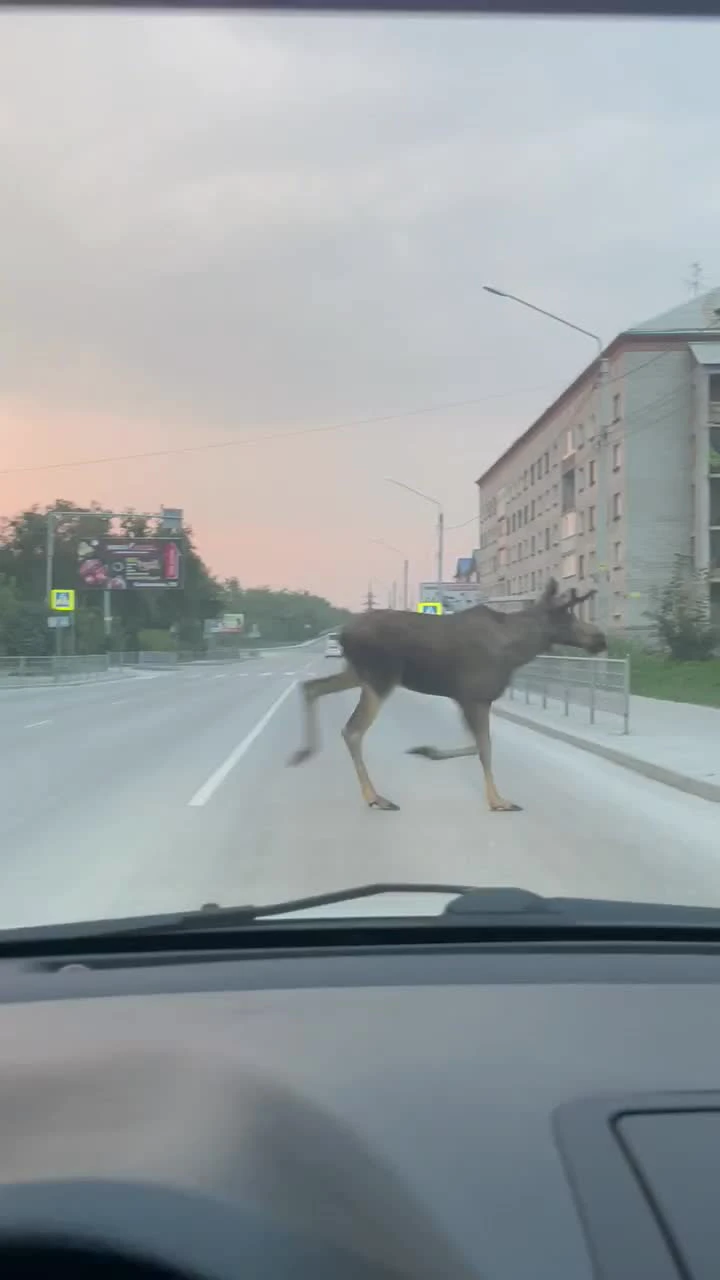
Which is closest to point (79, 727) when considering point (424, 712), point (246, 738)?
point (246, 738)

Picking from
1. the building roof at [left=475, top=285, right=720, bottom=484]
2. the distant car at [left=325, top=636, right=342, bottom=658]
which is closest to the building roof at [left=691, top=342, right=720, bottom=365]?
the building roof at [left=475, top=285, right=720, bottom=484]

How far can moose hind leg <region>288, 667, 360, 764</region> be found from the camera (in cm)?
715

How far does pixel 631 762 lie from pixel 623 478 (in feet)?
10.6

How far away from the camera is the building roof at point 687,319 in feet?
46.0

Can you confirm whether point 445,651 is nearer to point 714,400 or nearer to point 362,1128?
point 362,1128

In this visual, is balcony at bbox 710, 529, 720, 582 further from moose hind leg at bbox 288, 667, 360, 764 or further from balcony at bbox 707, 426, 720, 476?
moose hind leg at bbox 288, 667, 360, 764

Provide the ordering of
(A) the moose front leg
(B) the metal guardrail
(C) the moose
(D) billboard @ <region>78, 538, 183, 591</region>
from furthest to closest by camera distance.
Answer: (B) the metal guardrail
(D) billboard @ <region>78, 538, 183, 591</region>
(A) the moose front leg
(C) the moose

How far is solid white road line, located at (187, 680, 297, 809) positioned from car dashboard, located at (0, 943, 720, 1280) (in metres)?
6.11

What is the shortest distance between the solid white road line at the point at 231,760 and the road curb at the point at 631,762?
2830 mm

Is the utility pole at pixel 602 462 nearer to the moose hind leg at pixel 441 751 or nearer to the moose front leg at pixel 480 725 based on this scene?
the moose front leg at pixel 480 725

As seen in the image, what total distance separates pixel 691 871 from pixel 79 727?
49.8 feet

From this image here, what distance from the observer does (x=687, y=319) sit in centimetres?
1491

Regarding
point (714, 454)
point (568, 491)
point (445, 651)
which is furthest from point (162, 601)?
point (714, 454)

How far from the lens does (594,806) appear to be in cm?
1095
